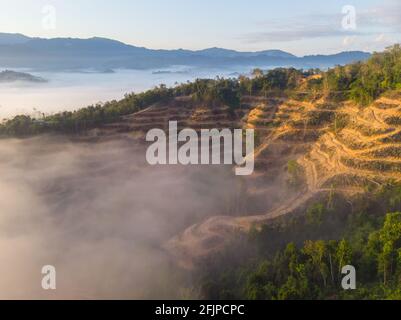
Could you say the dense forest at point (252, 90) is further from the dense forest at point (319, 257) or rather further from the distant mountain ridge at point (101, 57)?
the distant mountain ridge at point (101, 57)

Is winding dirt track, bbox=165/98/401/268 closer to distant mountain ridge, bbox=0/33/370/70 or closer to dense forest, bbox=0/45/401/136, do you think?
dense forest, bbox=0/45/401/136

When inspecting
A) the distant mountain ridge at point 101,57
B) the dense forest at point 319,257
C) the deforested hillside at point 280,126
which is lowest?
the dense forest at point 319,257

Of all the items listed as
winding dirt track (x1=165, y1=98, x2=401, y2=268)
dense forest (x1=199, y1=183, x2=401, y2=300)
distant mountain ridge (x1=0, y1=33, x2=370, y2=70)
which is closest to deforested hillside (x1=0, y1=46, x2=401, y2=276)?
winding dirt track (x1=165, y1=98, x2=401, y2=268)

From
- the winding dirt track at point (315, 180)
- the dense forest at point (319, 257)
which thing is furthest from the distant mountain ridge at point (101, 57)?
the dense forest at point (319, 257)

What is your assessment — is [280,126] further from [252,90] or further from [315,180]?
[315,180]

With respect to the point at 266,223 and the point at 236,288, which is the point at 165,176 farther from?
the point at 236,288
